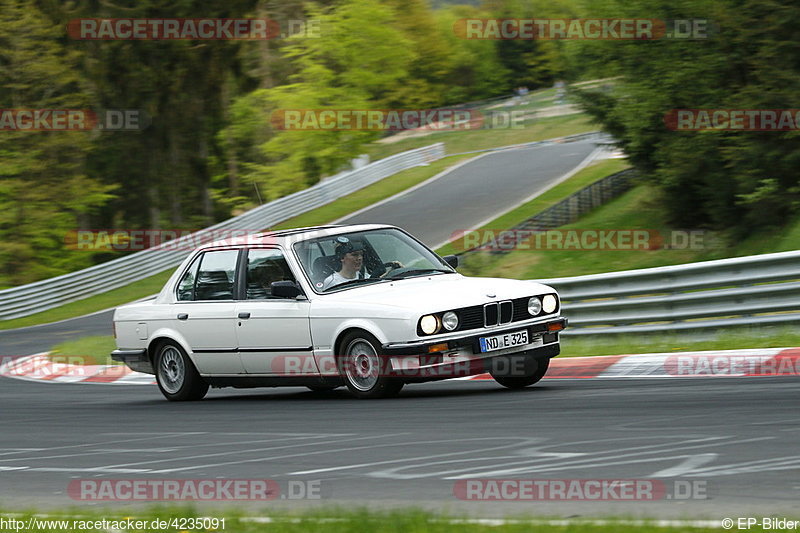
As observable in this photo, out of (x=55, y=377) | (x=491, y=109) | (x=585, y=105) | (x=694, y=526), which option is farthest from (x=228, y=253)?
(x=491, y=109)

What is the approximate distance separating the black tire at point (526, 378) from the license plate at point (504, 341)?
1.42 ft

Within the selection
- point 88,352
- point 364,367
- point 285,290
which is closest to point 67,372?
point 88,352

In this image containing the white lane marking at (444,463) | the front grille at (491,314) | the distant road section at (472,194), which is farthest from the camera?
the distant road section at (472,194)

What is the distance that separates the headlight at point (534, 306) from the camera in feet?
34.1

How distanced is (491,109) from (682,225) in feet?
194

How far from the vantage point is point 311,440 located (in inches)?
327

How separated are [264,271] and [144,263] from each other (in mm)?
25880

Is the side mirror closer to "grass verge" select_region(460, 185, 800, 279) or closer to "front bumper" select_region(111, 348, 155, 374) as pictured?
"front bumper" select_region(111, 348, 155, 374)

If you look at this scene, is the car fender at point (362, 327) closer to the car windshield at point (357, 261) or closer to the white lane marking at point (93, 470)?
A: the car windshield at point (357, 261)

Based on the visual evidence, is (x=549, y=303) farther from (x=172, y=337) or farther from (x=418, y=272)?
(x=172, y=337)

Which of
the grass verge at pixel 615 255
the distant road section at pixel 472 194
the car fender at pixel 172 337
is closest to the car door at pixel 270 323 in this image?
the car fender at pixel 172 337

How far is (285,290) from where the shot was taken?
35.4ft

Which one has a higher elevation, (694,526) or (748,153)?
(748,153)

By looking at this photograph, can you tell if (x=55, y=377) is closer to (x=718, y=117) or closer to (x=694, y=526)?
(x=694, y=526)
